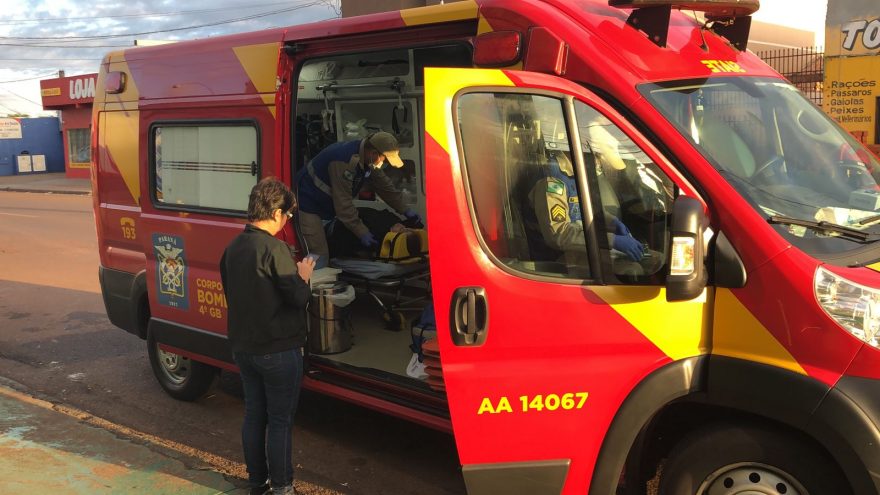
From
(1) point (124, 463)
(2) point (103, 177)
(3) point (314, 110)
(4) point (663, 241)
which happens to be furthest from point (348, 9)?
(4) point (663, 241)

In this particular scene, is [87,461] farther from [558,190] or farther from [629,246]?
[629,246]

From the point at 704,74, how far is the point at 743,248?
3.06 feet

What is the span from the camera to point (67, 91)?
116ft

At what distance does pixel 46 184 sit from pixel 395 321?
3355cm

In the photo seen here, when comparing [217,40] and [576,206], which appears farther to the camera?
[217,40]

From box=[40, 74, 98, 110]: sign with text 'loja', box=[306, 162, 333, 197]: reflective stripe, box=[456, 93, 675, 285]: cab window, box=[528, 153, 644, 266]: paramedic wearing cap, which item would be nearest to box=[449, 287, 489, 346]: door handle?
box=[456, 93, 675, 285]: cab window

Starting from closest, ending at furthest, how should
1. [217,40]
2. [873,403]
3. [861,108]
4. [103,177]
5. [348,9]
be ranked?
[873,403] < [217,40] < [103,177] < [861,108] < [348,9]

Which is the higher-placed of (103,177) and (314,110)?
(314,110)

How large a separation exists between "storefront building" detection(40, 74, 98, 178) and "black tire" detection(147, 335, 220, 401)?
32637mm

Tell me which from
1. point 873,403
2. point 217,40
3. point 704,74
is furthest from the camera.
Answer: point 217,40

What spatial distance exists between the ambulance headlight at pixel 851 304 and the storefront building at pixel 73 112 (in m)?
36.8

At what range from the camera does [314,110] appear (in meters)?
7.14

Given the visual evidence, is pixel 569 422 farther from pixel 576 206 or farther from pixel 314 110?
pixel 314 110

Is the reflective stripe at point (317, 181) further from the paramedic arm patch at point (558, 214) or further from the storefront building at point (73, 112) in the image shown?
the storefront building at point (73, 112)
